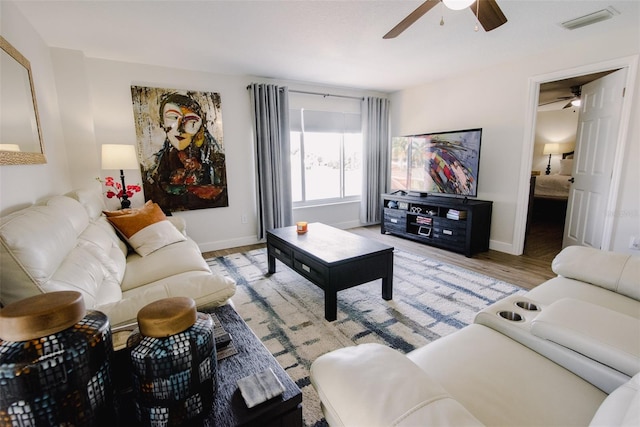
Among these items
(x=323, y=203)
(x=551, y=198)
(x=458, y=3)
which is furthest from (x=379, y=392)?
(x=551, y=198)

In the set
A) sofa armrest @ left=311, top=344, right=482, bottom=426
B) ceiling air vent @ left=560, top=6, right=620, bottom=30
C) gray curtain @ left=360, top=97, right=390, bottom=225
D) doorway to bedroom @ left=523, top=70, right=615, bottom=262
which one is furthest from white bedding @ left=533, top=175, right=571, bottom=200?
sofa armrest @ left=311, top=344, right=482, bottom=426

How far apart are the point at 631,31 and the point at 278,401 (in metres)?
4.12

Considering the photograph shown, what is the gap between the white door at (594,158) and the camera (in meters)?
2.97

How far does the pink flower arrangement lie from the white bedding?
649cm

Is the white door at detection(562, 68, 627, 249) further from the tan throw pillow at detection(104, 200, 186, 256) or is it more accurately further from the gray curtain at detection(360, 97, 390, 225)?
the tan throw pillow at detection(104, 200, 186, 256)

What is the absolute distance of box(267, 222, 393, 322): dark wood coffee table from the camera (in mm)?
2217

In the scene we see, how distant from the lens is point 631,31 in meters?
2.69

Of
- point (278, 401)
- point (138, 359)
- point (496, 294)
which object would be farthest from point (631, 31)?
point (138, 359)

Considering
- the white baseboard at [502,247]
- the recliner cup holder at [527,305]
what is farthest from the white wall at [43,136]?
the white baseboard at [502,247]

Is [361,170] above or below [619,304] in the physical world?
above

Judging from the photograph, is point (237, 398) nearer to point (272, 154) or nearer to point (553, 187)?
point (272, 154)

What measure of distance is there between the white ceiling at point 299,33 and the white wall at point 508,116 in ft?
0.53

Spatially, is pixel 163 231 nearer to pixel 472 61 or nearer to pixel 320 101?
pixel 320 101

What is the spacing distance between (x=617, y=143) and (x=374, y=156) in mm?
3030
